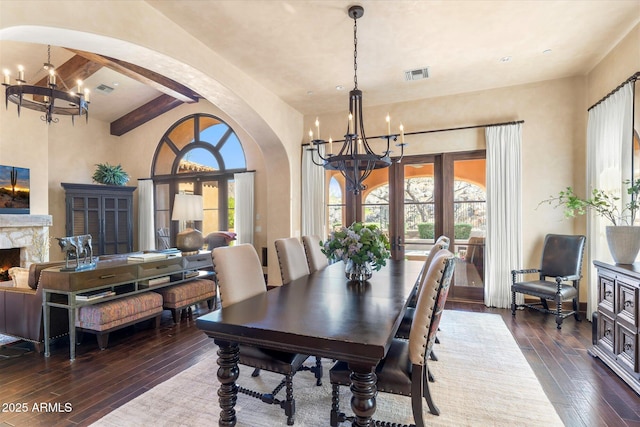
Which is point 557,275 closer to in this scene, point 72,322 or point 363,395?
point 363,395

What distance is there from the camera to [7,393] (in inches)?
93.7

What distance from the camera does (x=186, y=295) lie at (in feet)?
13.4

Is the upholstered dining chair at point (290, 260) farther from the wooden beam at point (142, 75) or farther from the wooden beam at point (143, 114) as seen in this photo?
the wooden beam at point (143, 114)

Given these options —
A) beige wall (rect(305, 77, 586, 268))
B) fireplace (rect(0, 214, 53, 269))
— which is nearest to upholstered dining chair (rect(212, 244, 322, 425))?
beige wall (rect(305, 77, 586, 268))

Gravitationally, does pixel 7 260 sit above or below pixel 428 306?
below

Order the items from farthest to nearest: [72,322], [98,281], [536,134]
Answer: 1. [536,134]
2. [98,281]
3. [72,322]

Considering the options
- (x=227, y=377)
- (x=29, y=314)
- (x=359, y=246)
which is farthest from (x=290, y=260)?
(x=29, y=314)

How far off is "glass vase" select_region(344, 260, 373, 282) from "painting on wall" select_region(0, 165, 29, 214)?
6118 millimetres

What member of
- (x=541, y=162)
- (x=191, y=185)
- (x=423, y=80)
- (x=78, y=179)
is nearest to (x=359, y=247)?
(x=423, y=80)

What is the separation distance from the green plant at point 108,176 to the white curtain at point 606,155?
27.3 feet

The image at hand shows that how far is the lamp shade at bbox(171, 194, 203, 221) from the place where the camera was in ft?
14.8

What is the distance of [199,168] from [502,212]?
598cm

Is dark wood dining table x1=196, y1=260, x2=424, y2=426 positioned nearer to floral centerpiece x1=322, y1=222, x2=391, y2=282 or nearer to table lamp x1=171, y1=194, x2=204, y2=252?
floral centerpiece x1=322, y1=222, x2=391, y2=282

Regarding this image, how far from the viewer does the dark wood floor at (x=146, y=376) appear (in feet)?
7.07
